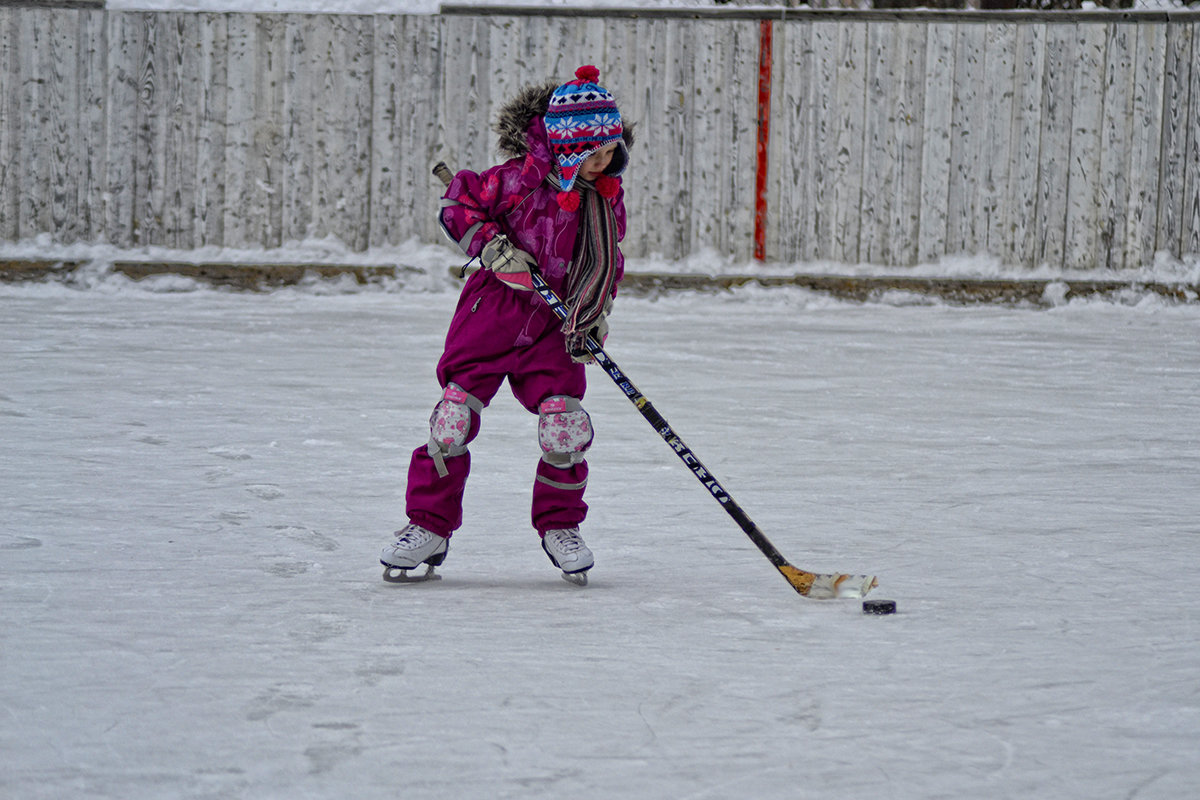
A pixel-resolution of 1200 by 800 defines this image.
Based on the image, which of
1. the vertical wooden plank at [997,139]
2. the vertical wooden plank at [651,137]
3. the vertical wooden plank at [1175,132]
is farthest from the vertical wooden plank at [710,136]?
the vertical wooden plank at [1175,132]

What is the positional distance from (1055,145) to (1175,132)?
734mm

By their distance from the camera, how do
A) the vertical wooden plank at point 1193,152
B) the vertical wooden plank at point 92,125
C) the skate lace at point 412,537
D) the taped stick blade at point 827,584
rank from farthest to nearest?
the vertical wooden plank at point 92,125
the vertical wooden plank at point 1193,152
the skate lace at point 412,537
the taped stick blade at point 827,584

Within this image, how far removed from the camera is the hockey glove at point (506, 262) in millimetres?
2820

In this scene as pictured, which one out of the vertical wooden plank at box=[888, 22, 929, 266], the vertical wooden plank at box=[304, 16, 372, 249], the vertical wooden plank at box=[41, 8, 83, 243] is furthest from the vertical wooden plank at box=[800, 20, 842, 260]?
the vertical wooden plank at box=[41, 8, 83, 243]

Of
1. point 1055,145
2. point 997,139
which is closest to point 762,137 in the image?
point 997,139

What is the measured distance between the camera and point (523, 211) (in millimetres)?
2908

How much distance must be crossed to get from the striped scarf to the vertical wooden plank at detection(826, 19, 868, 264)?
19.5 ft

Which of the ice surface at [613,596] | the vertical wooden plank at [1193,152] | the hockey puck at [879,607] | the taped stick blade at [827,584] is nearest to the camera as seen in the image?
the ice surface at [613,596]

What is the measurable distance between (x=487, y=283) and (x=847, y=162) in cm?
614

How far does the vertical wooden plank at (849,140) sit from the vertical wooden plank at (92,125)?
4546 mm

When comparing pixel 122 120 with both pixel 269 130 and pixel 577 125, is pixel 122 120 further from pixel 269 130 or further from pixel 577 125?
pixel 577 125

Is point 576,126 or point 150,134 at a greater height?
point 150,134

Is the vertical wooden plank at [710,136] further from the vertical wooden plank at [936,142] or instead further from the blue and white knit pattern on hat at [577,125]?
the blue and white knit pattern on hat at [577,125]

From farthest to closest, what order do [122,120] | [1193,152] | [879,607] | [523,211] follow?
[122,120]
[1193,152]
[523,211]
[879,607]
